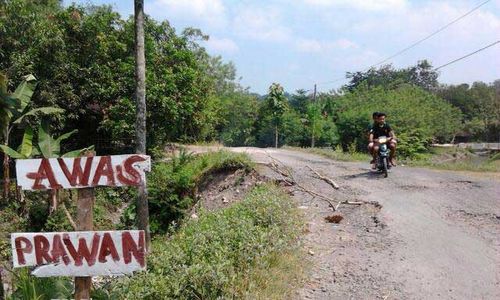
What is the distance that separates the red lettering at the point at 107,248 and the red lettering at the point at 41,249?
1.22 ft

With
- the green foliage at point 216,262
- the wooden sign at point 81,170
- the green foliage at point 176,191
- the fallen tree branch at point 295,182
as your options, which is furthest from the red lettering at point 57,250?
the green foliage at point 176,191

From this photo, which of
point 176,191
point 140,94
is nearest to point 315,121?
point 176,191

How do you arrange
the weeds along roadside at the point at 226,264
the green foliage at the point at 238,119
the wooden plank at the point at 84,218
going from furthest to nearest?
the green foliage at the point at 238,119
the weeds along roadside at the point at 226,264
the wooden plank at the point at 84,218

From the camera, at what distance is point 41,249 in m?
3.45

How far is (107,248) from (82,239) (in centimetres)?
19

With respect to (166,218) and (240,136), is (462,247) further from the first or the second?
(240,136)

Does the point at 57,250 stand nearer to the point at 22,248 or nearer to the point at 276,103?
the point at 22,248

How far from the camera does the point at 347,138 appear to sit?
127 ft

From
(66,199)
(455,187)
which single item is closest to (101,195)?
(66,199)

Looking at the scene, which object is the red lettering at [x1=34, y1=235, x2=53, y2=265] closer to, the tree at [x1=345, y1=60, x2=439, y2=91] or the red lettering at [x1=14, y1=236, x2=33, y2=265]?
the red lettering at [x1=14, y1=236, x2=33, y2=265]

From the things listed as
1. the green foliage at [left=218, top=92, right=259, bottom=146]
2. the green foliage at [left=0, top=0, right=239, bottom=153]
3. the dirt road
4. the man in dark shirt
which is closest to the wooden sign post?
the dirt road

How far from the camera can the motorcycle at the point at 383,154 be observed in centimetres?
1120

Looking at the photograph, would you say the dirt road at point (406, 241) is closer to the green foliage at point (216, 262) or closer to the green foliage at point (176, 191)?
the green foliage at point (216, 262)

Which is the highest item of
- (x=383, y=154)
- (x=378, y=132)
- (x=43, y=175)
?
(x=378, y=132)
